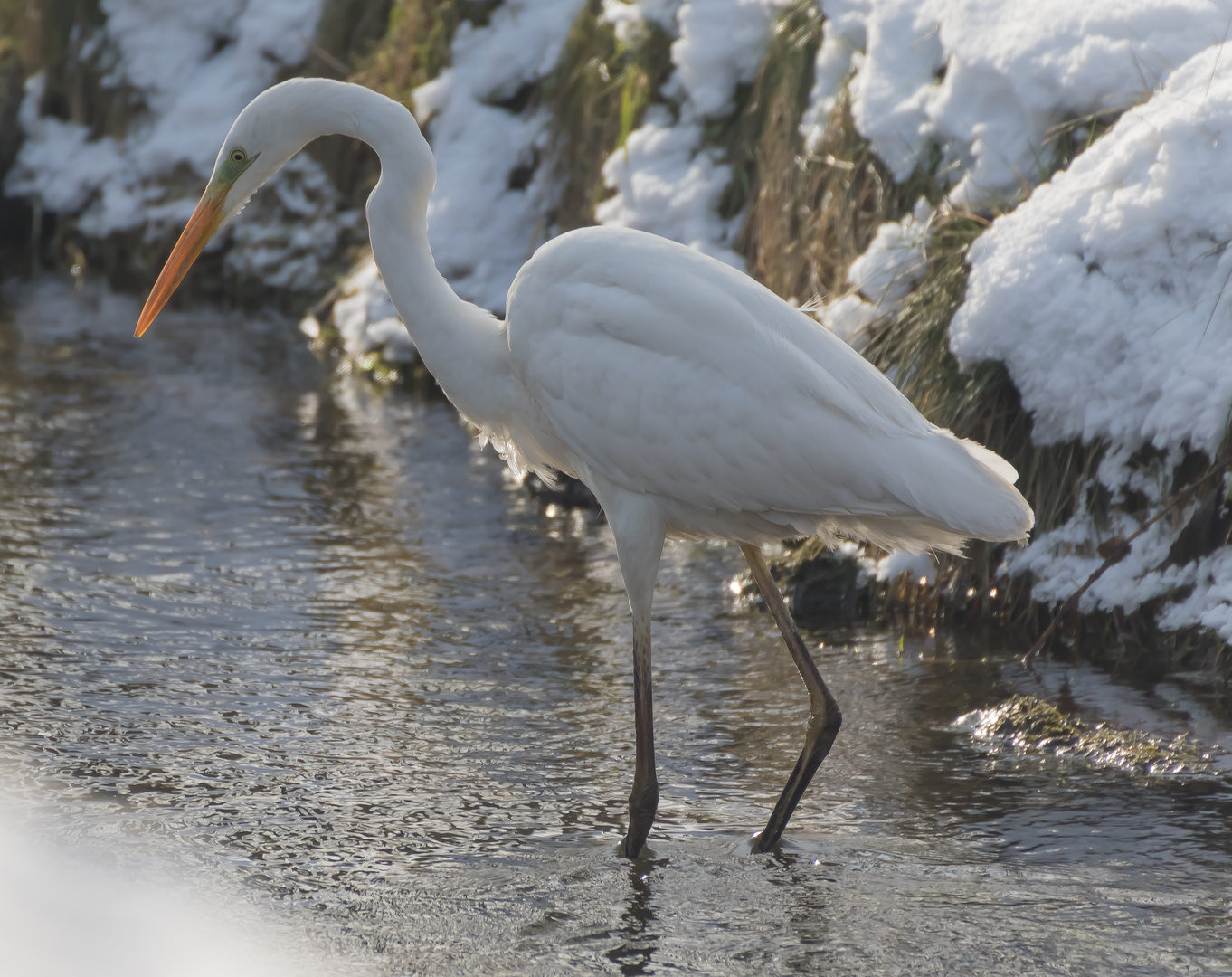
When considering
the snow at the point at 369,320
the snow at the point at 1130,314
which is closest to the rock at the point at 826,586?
the snow at the point at 1130,314

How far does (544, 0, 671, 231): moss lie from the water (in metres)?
2.43

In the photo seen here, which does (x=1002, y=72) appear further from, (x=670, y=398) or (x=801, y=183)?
(x=670, y=398)

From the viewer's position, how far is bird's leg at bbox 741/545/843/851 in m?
3.63

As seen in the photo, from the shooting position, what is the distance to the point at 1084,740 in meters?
4.15

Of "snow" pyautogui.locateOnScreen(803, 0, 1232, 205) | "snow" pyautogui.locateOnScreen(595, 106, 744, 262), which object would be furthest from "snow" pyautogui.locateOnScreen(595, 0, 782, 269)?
"snow" pyautogui.locateOnScreen(803, 0, 1232, 205)

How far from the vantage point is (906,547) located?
13.1ft

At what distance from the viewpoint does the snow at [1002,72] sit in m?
5.26

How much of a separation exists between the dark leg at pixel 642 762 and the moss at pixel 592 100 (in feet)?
15.7

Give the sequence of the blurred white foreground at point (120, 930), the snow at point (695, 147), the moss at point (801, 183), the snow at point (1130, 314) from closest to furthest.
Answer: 1. the blurred white foreground at point (120, 930)
2. the snow at point (1130, 314)
3. the moss at point (801, 183)
4. the snow at point (695, 147)

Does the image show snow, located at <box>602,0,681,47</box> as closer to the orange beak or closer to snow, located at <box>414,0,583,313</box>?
snow, located at <box>414,0,583,313</box>

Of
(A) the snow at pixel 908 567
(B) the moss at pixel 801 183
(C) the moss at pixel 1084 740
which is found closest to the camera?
(C) the moss at pixel 1084 740

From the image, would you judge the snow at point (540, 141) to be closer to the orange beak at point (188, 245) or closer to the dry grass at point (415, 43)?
the dry grass at point (415, 43)

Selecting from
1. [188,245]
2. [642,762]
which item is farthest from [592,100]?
[642,762]

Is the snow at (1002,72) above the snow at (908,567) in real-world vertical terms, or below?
above
